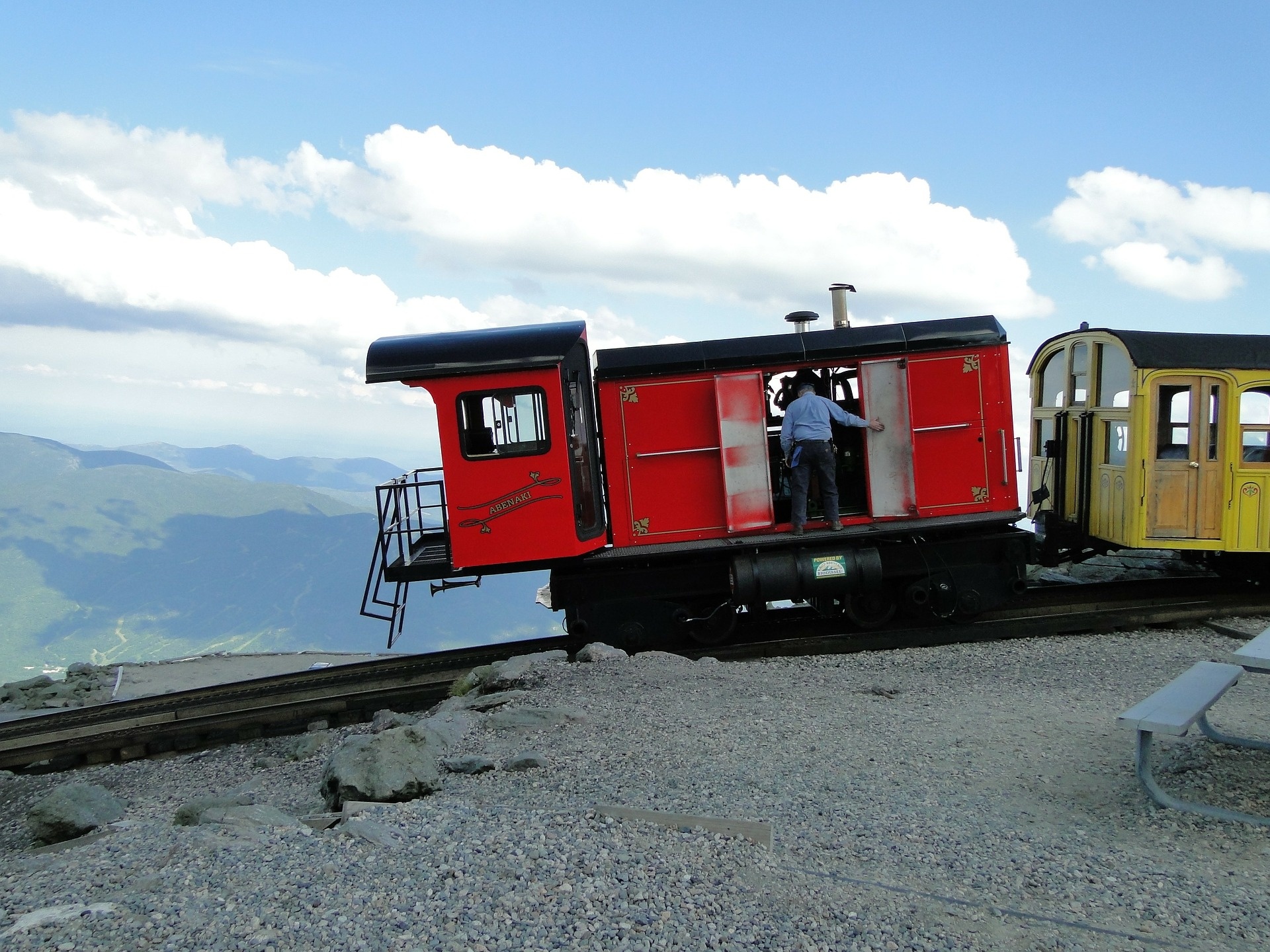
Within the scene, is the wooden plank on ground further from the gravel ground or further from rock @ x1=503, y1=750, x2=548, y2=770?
rock @ x1=503, y1=750, x2=548, y2=770

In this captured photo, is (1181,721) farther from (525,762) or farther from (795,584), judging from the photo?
(795,584)

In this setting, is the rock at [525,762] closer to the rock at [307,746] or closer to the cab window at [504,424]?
the rock at [307,746]

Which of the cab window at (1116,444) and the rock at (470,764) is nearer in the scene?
the rock at (470,764)

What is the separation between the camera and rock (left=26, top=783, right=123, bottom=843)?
5254 mm

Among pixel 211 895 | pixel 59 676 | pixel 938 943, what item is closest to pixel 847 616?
pixel 938 943

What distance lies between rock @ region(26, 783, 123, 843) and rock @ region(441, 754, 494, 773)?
2316mm

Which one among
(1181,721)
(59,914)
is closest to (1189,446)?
(1181,721)

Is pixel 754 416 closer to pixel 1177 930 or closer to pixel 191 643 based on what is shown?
pixel 1177 930

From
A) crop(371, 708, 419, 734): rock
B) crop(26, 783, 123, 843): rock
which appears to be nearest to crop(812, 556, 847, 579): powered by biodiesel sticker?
crop(371, 708, 419, 734): rock

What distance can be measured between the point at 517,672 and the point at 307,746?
1.92 m

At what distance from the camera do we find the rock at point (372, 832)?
403 cm

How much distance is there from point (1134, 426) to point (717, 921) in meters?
8.39

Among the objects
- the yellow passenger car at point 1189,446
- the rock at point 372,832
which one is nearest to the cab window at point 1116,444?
the yellow passenger car at point 1189,446

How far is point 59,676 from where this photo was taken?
39.9ft
